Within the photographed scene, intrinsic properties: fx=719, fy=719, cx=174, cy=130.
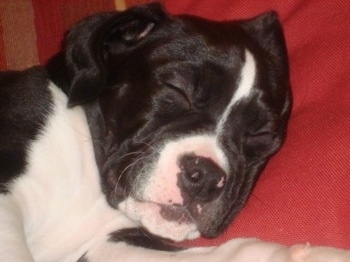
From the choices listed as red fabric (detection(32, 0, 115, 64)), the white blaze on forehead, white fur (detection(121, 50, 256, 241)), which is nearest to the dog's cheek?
white fur (detection(121, 50, 256, 241))

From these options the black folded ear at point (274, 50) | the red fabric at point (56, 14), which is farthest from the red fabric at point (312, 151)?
the red fabric at point (56, 14)

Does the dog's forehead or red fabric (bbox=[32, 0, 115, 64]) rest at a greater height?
the dog's forehead

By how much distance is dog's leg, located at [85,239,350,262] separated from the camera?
2236 millimetres

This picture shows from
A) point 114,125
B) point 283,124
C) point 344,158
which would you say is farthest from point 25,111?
point 344,158

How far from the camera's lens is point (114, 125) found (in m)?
2.56

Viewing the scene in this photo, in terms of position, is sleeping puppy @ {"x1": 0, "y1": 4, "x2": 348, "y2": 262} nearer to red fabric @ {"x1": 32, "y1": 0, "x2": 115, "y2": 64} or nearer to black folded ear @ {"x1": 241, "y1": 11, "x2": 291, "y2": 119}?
black folded ear @ {"x1": 241, "y1": 11, "x2": 291, "y2": 119}

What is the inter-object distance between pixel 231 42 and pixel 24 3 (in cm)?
123

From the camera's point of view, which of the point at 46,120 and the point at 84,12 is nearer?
the point at 46,120

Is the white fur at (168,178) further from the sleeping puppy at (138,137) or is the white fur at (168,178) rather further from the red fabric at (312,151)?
the red fabric at (312,151)

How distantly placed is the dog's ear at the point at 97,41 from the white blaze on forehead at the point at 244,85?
15.3 inches

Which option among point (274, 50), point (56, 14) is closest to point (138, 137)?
point (274, 50)

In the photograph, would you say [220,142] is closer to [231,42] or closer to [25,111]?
[231,42]

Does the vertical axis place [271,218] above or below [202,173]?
below

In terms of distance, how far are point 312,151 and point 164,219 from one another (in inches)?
22.6
